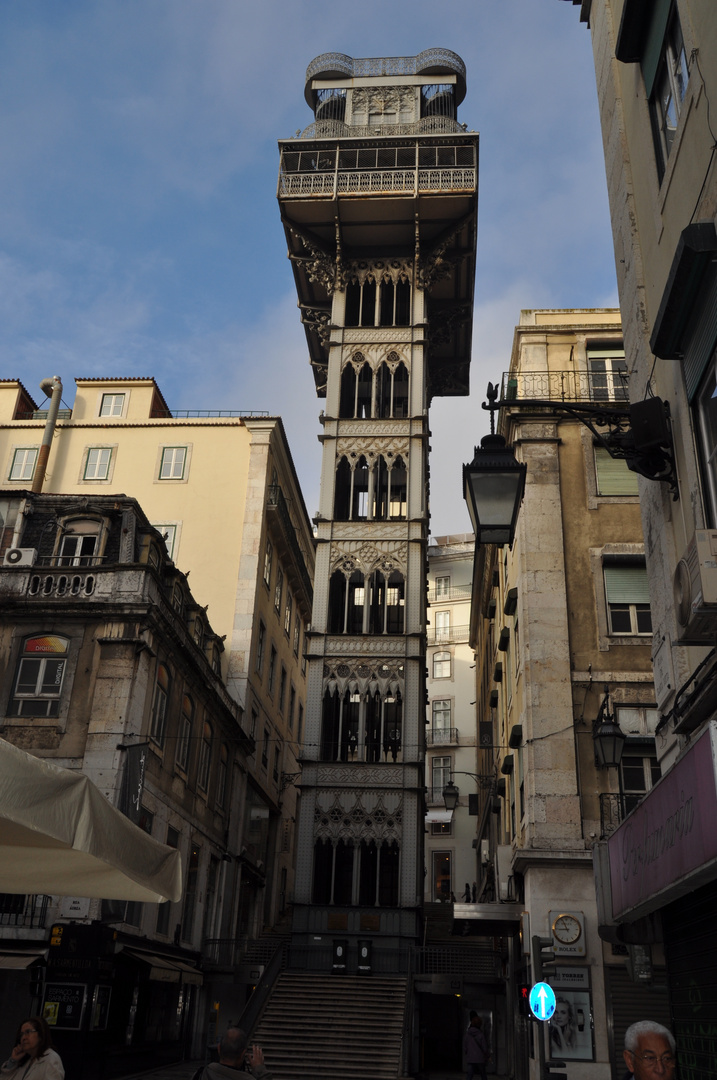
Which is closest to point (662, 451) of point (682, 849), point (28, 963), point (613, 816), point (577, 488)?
point (682, 849)

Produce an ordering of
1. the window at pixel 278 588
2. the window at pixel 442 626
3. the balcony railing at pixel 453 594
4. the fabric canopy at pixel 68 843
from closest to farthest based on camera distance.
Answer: the fabric canopy at pixel 68 843, the window at pixel 278 588, the window at pixel 442 626, the balcony railing at pixel 453 594

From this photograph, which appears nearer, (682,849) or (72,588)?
(682,849)

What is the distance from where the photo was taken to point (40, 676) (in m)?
24.5

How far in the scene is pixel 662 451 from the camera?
29.9 ft

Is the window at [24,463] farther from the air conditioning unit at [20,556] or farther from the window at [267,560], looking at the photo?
the air conditioning unit at [20,556]

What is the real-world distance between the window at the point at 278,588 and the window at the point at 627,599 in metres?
21.6

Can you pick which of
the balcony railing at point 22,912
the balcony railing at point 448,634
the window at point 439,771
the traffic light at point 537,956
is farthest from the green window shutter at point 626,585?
the balcony railing at point 448,634

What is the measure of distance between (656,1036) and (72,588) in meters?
22.5

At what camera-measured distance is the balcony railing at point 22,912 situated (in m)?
21.4

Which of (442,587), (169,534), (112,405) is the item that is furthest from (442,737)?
(112,405)

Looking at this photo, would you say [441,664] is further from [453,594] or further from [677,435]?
[677,435]

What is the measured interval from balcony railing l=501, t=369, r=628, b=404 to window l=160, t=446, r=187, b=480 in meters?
17.4

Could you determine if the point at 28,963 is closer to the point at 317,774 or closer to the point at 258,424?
the point at 317,774

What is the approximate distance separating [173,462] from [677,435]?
3308 centimetres
